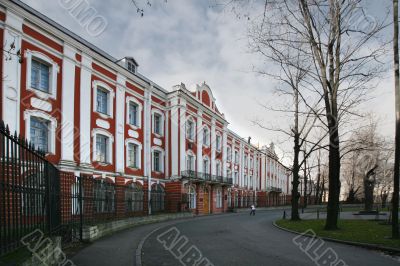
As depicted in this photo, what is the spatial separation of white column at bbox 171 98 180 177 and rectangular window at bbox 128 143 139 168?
17.4 ft

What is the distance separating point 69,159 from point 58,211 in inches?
525

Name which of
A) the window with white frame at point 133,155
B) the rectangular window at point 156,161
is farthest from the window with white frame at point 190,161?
the window with white frame at point 133,155

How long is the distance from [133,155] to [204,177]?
11219 millimetres

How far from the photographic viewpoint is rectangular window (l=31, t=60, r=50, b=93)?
20.1 meters

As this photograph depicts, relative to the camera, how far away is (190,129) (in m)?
37.4

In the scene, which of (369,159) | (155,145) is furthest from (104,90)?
(369,159)

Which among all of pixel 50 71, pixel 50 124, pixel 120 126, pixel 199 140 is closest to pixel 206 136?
pixel 199 140

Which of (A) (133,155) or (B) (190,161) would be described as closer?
(A) (133,155)

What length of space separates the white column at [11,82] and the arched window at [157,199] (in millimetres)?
12785

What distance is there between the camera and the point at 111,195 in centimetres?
1656

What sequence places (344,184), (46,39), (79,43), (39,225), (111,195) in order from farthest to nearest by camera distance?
(344,184), (79,43), (46,39), (111,195), (39,225)

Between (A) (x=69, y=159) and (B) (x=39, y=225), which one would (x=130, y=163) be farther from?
→ (B) (x=39, y=225)

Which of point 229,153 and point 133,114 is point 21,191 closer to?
point 133,114

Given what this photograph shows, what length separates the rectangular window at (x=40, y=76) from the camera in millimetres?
20094
